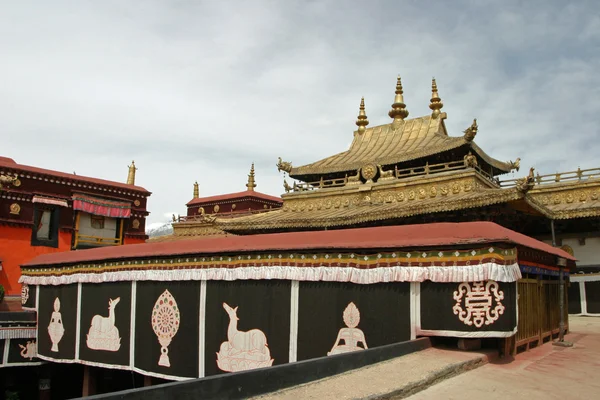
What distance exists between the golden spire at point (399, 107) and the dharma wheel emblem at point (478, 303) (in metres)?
16.8

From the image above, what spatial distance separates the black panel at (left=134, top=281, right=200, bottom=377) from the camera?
993cm

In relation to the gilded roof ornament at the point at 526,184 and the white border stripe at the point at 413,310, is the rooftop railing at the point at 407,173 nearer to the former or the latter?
the gilded roof ornament at the point at 526,184

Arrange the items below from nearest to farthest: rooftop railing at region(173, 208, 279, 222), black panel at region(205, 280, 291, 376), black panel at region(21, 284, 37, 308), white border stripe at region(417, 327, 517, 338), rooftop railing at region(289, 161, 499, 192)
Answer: white border stripe at region(417, 327, 517, 338) < black panel at region(205, 280, 291, 376) < black panel at region(21, 284, 37, 308) < rooftop railing at region(289, 161, 499, 192) < rooftop railing at region(173, 208, 279, 222)

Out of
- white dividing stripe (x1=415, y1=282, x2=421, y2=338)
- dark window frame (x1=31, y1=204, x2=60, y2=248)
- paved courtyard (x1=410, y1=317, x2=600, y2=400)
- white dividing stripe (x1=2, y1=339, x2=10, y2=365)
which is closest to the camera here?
paved courtyard (x1=410, y1=317, x2=600, y2=400)

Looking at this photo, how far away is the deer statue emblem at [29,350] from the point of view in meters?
13.8

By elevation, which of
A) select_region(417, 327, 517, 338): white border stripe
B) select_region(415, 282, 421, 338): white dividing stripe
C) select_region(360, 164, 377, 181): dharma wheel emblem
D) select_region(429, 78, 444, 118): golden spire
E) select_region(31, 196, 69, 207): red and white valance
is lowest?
select_region(417, 327, 517, 338): white border stripe

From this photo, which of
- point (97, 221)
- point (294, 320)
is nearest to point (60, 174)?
point (97, 221)

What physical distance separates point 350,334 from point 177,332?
4.15 m

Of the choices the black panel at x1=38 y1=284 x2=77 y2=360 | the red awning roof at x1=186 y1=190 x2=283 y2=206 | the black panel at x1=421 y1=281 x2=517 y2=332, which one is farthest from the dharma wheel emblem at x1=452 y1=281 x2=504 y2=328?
the red awning roof at x1=186 y1=190 x2=283 y2=206

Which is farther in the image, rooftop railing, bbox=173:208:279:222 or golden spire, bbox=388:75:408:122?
rooftop railing, bbox=173:208:279:222

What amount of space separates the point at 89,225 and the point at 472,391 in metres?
23.6

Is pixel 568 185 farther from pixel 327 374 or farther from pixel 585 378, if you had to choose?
pixel 327 374

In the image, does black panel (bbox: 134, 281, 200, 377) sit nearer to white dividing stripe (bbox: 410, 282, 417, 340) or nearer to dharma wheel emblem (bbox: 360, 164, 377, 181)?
white dividing stripe (bbox: 410, 282, 417, 340)

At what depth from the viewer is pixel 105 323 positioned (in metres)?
11.6
